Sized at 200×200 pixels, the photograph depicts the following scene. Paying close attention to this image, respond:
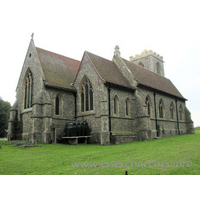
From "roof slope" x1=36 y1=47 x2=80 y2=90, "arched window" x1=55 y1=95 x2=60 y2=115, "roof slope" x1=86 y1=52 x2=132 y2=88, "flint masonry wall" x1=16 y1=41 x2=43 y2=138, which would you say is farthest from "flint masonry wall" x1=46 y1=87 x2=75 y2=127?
"roof slope" x1=86 y1=52 x2=132 y2=88

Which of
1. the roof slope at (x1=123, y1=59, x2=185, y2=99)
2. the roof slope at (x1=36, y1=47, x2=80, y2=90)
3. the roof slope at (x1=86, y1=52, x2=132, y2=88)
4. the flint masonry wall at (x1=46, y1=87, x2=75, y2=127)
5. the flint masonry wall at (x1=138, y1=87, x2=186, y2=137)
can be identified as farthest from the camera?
the roof slope at (x1=123, y1=59, x2=185, y2=99)

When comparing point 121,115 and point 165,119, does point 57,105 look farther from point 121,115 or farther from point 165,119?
point 165,119

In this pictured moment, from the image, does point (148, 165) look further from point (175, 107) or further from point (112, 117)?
point (175, 107)

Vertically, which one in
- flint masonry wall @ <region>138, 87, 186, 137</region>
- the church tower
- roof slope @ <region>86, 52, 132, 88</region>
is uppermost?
the church tower

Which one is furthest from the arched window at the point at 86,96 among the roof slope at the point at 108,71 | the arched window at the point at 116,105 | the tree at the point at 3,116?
the tree at the point at 3,116

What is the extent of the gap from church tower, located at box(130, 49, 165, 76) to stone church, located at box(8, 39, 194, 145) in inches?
623

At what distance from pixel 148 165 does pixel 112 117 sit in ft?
43.7

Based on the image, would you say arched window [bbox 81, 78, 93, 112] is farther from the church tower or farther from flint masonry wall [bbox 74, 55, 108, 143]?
Result: the church tower

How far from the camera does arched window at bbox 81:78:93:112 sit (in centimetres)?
2321

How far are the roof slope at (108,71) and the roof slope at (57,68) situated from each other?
4083 mm

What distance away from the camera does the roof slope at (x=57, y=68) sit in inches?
944

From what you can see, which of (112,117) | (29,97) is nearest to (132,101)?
(112,117)

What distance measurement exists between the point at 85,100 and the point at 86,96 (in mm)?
480

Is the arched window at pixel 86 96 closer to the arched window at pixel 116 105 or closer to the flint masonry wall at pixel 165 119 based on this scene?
the arched window at pixel 116 105
